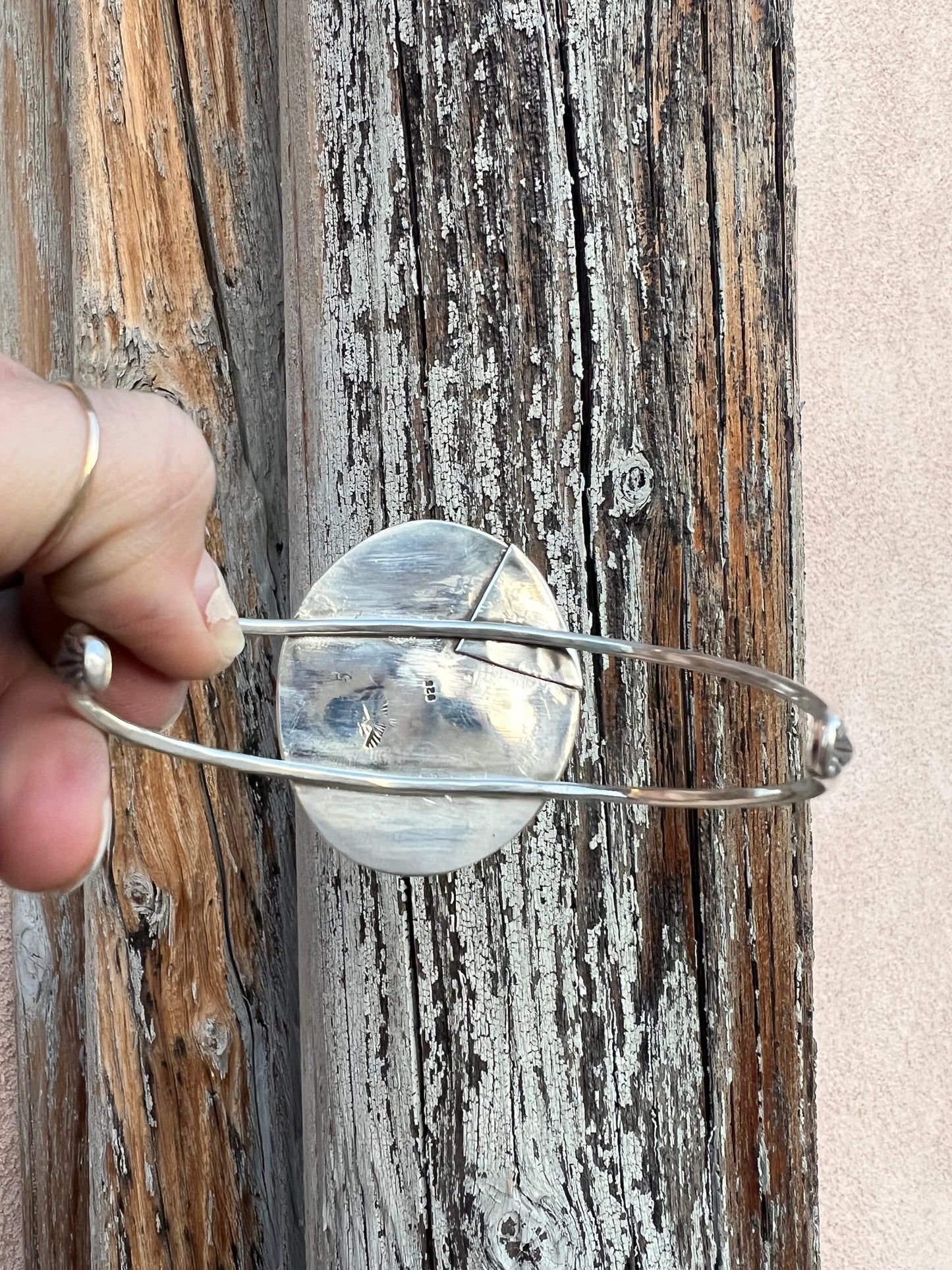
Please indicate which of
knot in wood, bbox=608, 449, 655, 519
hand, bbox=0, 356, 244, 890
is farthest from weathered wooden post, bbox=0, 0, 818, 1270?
hand, bbox=0, 356, 244, 890

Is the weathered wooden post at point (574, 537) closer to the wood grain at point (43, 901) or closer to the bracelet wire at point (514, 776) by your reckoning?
the bracelet wire at point (514, 776)

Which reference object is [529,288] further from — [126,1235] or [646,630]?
[126,1235]

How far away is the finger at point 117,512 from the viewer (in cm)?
22

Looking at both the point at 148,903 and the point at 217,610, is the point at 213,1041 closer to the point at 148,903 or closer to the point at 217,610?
the point at 148,903

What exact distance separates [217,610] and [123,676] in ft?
0.12

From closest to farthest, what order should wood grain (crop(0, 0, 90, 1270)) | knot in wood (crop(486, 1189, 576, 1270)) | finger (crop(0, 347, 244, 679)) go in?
1. finger (crop(0, 347, 244, 679))
2. knot in wood (crop(486, 1189, 576, 1270))
3. wood grain (crop(0, 0, 90, 1270))

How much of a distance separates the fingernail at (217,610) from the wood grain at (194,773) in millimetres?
152

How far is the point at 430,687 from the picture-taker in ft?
1.06

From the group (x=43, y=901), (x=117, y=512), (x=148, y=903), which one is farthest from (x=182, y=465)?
(x=43, y=901)

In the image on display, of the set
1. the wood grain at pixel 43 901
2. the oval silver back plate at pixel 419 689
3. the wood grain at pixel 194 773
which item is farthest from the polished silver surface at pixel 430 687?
the wood grain at pixel 43 901

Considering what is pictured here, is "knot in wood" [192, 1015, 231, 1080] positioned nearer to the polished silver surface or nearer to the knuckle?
the polished silver surface

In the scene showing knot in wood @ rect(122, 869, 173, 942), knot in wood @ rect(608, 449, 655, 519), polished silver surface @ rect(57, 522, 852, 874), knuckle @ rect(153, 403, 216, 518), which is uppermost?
knuckle @ rect(153, 403, 216, 518)

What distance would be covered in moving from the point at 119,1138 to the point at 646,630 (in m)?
0.29

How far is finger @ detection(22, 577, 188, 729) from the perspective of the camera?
0.90 ft
